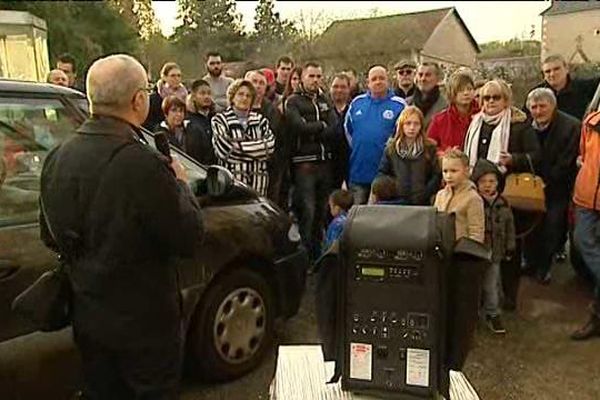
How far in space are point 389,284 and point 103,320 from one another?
3.15ft

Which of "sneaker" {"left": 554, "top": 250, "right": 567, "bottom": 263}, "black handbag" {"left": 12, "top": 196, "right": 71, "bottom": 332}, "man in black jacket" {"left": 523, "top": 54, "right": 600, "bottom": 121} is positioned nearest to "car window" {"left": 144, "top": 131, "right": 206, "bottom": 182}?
"black handbag" {"left": 12, "top": 196, "right": 71, "bottom": 332}

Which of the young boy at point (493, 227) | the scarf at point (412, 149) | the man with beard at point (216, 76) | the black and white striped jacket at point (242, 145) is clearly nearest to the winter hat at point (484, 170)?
the young boy at point (493, 227)

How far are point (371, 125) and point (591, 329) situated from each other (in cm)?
209

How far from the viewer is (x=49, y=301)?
7.77ft

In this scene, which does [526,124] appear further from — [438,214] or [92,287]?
[92,287]

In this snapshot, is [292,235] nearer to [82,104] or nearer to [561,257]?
[82,104]

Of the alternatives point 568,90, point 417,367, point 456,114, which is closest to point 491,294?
point 456,114

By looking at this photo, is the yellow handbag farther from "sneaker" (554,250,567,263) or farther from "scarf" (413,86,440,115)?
"sneaker" (554,250,567,263)

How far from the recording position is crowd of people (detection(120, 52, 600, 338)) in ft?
15.4

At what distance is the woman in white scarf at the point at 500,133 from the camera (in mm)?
4715

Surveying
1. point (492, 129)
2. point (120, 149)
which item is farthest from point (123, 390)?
point (492, 129)

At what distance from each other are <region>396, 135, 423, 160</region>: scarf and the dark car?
1025mm

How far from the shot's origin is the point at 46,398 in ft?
9.69

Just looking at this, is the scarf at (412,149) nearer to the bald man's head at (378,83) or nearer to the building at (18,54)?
the bald man's head at (378,83)
